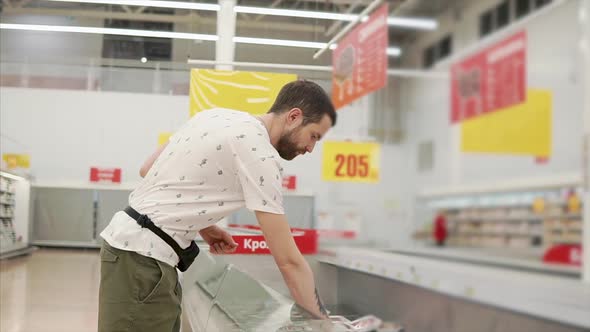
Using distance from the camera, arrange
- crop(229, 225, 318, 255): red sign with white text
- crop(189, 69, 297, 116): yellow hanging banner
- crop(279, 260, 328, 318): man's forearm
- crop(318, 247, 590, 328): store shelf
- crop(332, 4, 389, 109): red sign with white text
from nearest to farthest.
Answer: crop(318, 247, 590, 328): store shelf, crop(279, 260, 328, 318): man's forearm, crop(229, 225, 318, 255): red sign with white text, crop(189, 69, 297, 116): yellow hanging banner, crop(332, 4, 389, 109): red sign with white text

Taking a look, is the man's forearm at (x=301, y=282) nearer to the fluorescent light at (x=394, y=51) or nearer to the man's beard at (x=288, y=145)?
the man's beard at (x=288, y=145)

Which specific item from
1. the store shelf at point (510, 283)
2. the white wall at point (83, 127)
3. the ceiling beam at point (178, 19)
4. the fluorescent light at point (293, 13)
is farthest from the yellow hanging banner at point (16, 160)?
the store shelf at point (510, 283)

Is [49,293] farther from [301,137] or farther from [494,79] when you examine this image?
[494,79]

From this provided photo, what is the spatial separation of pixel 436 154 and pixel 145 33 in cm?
199

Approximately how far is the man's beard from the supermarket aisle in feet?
6.18

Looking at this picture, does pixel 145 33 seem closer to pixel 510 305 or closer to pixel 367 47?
pixel 367 47

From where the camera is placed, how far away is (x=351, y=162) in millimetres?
4793

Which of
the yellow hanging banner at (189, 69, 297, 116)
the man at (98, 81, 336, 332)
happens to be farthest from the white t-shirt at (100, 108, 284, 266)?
the yellow hanging banner at (189, 69, 297, 116)

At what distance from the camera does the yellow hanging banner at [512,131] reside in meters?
2.09

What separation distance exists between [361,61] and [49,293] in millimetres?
3493

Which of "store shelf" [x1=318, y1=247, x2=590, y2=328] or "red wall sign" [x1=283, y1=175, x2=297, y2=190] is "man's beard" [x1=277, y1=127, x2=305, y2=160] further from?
"red wall sign" [x1=283, y1=175, x2=297, y2=190]

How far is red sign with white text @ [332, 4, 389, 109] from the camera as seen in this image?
360 cm

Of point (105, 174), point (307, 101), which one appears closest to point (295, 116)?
point (307, 101)

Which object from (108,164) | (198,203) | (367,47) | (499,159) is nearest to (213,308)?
(108,164)
